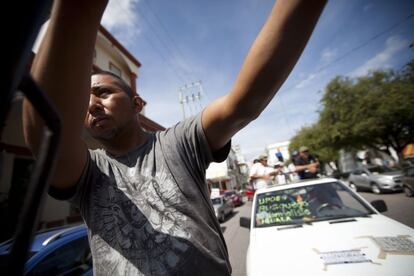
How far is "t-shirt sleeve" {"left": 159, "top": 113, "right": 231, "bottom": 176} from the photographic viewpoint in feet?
3.79

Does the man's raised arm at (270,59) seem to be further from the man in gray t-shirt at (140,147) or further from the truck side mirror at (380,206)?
the truck side mirror at (380,206)

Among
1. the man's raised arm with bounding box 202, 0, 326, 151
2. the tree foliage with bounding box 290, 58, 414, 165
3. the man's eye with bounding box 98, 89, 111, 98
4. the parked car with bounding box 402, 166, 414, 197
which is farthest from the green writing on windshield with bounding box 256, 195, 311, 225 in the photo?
the tree foliage with bounding box 290, 58, 414, 165

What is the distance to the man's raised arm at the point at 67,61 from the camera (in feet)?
1.91

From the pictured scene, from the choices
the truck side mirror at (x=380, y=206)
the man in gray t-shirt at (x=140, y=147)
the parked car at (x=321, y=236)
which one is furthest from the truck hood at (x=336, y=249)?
the man in gray t-shirt at (x=140, y=147)

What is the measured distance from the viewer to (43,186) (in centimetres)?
40

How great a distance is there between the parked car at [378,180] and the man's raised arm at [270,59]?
14.3m

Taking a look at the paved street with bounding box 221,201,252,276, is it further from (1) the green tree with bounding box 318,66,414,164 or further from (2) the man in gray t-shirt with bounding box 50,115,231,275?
(1) the green tree with bounding box 318,66,414,164

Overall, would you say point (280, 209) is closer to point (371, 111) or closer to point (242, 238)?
point (242, 238)

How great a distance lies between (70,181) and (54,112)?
2.56 feet

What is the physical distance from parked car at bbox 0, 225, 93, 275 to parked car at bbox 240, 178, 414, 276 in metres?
2.30

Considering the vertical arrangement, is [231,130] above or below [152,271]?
above

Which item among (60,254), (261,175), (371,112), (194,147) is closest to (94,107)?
(194,147)

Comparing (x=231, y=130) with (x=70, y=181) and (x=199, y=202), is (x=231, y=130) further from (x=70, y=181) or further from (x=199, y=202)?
(x=70, y=181)

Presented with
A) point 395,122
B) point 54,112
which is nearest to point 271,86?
point 54,112
